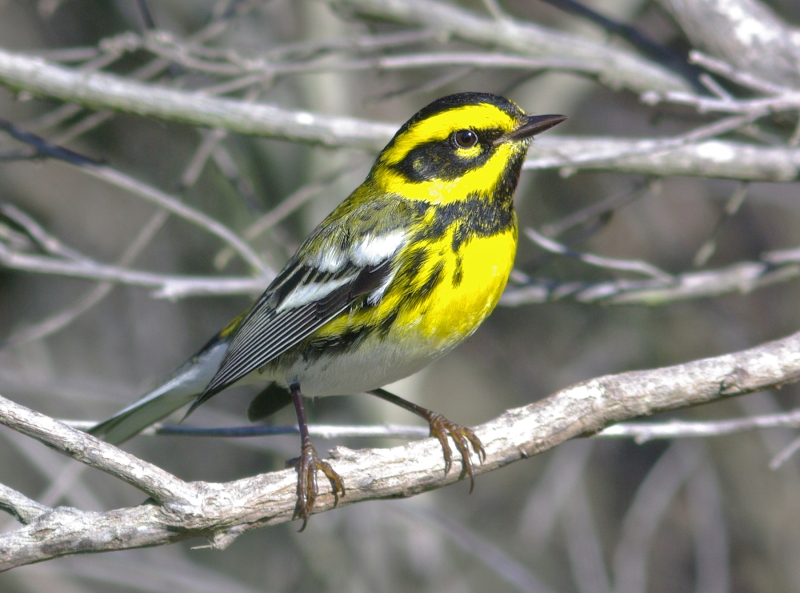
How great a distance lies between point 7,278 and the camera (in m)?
8.40

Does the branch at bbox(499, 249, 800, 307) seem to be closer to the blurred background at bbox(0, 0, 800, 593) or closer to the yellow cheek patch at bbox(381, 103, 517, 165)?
the blurred background at bbox(0, 0, 800, 593)

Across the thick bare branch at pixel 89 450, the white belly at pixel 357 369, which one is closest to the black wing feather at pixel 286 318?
the white belly at pixel 357 369

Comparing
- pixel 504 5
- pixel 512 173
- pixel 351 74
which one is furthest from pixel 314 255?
pixel 504 5

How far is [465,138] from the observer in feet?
12.1

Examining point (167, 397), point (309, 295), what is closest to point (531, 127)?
point (309, 295)

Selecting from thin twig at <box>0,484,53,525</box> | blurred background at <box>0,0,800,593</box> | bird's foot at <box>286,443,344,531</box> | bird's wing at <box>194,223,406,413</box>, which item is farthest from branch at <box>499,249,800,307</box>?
thin twig at <box>0,484,53,525</box>

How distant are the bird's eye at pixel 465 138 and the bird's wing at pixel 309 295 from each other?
47cm

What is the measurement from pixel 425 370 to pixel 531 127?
4.73 metres

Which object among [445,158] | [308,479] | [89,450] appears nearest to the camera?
[89,450]

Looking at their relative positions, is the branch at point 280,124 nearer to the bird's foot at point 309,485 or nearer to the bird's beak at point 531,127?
the bird's beak at point 531,127

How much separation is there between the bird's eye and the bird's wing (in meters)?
0.47

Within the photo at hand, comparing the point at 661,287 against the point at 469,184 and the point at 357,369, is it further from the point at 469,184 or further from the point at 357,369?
the point at 357,369

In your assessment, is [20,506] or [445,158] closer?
[20,506]

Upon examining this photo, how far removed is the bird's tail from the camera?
3.76m
